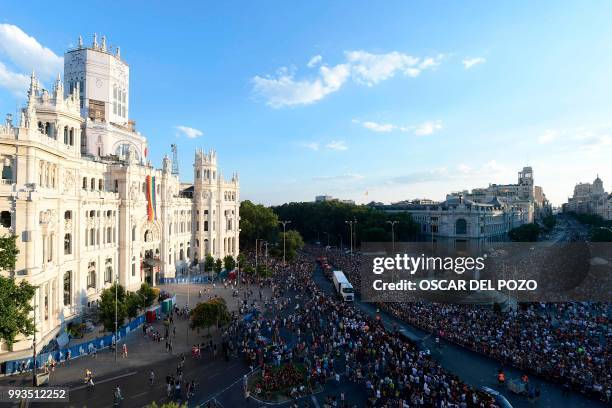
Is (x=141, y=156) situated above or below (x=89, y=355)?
above

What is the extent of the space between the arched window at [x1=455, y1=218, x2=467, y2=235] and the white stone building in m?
58.2

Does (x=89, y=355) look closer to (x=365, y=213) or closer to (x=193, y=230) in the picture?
(x=193, y=230)

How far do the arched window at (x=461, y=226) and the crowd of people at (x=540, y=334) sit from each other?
5741cm

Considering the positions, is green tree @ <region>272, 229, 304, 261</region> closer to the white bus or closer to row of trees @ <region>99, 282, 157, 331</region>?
the white bus

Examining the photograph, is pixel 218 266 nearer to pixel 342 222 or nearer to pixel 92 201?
pixel 92 201

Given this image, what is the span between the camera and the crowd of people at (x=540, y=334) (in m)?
25.9

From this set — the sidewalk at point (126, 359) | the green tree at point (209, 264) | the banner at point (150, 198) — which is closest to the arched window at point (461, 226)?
the green tree at point (209, 264)

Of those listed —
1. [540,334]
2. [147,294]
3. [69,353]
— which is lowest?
[540,334]

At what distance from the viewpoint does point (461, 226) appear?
102 metres

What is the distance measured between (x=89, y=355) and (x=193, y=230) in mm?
38805

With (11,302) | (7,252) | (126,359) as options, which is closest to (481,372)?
(126,359)

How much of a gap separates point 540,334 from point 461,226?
72.1 metres

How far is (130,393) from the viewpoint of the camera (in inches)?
931

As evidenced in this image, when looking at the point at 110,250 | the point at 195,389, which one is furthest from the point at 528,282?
the point at 110,250
